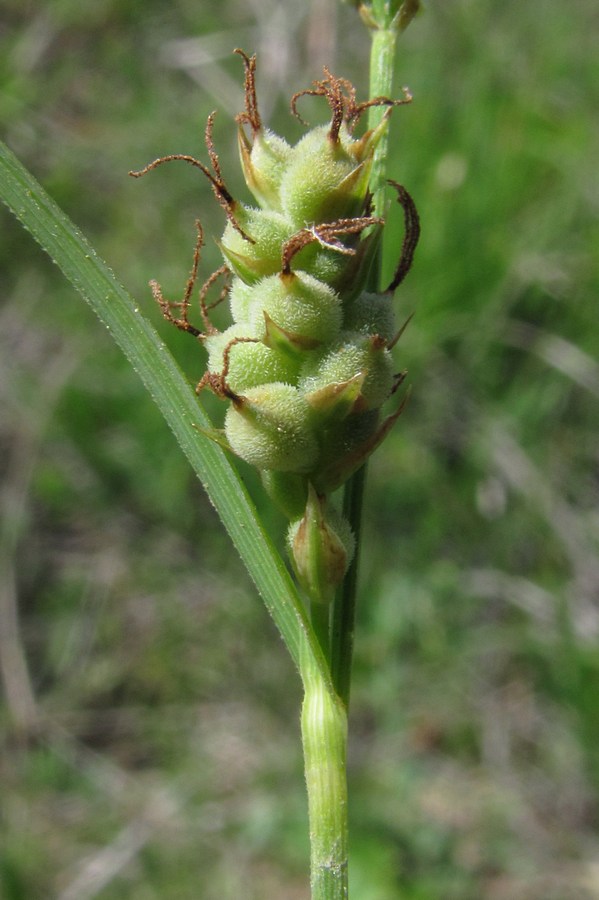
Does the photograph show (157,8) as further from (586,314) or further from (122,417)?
(586,314)

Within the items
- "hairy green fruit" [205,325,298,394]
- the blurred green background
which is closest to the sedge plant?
"hairy green fruit" [205,325,298,394]

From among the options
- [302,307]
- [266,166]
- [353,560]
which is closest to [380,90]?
[266,166]

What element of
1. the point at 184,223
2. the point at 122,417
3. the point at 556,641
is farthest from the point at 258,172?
the point at 184,223

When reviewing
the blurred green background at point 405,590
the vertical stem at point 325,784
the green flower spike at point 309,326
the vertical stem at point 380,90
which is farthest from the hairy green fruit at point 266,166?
the blurred green background at point 405,590

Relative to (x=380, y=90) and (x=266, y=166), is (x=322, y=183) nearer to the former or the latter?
(x=266, y=166)

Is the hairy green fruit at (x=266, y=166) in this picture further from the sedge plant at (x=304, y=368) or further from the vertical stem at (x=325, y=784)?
the vertical stem at (x=325, y=784)

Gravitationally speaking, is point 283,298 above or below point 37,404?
above
